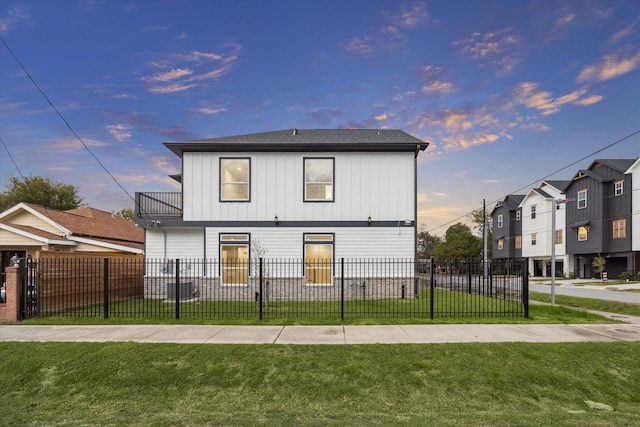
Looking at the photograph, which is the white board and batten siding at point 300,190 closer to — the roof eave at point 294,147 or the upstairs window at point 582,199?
the roof eave at point 294,147

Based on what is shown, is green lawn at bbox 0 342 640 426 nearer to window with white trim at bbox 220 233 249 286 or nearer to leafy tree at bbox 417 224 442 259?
window with white trim at bbox 220 233 249 286

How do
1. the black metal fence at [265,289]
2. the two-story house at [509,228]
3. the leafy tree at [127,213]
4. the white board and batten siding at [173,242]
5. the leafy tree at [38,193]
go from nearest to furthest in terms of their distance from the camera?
the black metal fence at [265,289], the white board and batten siding at [173,242], the leafy tree at [38,193], the two-story house at [509,228], the leafy tree at [127,213]

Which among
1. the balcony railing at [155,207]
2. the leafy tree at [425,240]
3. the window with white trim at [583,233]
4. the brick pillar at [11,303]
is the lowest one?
the leafy tree at [425,240]

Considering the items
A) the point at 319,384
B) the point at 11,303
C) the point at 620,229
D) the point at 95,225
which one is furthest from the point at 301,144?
the point at 620,229

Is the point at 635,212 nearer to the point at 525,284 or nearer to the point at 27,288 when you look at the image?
the point at 525,284

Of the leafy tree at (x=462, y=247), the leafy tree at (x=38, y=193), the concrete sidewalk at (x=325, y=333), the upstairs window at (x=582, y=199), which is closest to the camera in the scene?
the concrete sidewalk at (x=325, y=333)

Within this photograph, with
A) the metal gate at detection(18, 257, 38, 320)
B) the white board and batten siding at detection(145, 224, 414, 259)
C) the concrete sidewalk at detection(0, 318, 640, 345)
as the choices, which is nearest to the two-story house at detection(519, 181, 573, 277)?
the white board and batten siding at detection(145, 224, 414, 259)

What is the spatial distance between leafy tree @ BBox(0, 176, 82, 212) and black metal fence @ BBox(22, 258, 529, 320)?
1254 inches

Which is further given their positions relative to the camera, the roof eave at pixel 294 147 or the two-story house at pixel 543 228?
the two-story house at pixel 543 228

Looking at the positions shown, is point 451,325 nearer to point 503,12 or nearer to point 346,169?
point 346,169

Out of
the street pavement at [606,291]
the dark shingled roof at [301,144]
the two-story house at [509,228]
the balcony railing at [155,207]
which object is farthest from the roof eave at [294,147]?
the two-story house at [509,228]

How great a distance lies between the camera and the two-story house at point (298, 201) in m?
16.3

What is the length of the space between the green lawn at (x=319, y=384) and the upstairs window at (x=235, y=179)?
9.48m

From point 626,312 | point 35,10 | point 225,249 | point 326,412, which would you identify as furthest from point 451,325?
point 35,10
